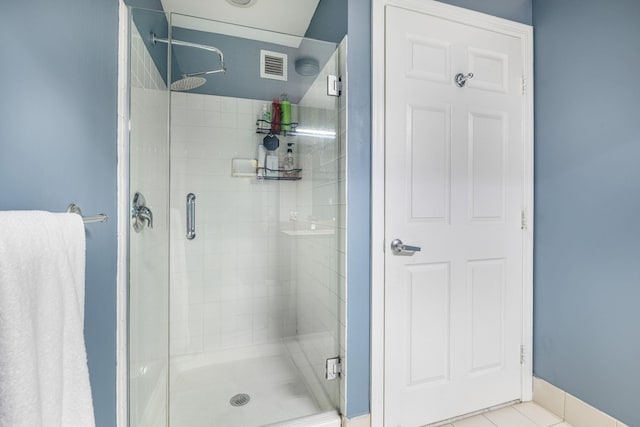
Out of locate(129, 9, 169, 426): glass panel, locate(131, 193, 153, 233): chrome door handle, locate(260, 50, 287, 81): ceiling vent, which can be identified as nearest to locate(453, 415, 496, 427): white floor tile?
locate(129, 9, 169, 426): glass panel

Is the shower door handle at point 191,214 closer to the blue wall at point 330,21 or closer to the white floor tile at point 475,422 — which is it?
the blue wall at point 330,21

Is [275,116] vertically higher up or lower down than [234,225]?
higher up

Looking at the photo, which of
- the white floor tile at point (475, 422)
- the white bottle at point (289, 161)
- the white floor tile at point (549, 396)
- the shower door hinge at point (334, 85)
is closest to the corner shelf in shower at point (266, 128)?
the white bottle at point (289, 161)

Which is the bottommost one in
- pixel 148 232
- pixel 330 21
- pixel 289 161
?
pixel 148 232

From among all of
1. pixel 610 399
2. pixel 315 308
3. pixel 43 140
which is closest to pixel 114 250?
pixel 43 140

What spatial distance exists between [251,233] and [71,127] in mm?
1404

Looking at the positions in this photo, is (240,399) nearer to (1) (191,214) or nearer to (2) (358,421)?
(2) (358,421)

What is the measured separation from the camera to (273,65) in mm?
1771

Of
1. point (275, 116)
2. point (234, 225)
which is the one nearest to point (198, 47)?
point (275, 116)

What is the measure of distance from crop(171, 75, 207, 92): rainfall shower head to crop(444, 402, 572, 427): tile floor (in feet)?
7.94

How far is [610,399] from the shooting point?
135cm

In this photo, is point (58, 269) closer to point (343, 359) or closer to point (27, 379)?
point (27, 379)

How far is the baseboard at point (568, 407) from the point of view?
1.38 m

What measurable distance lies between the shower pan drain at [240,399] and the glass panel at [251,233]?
1 cm
